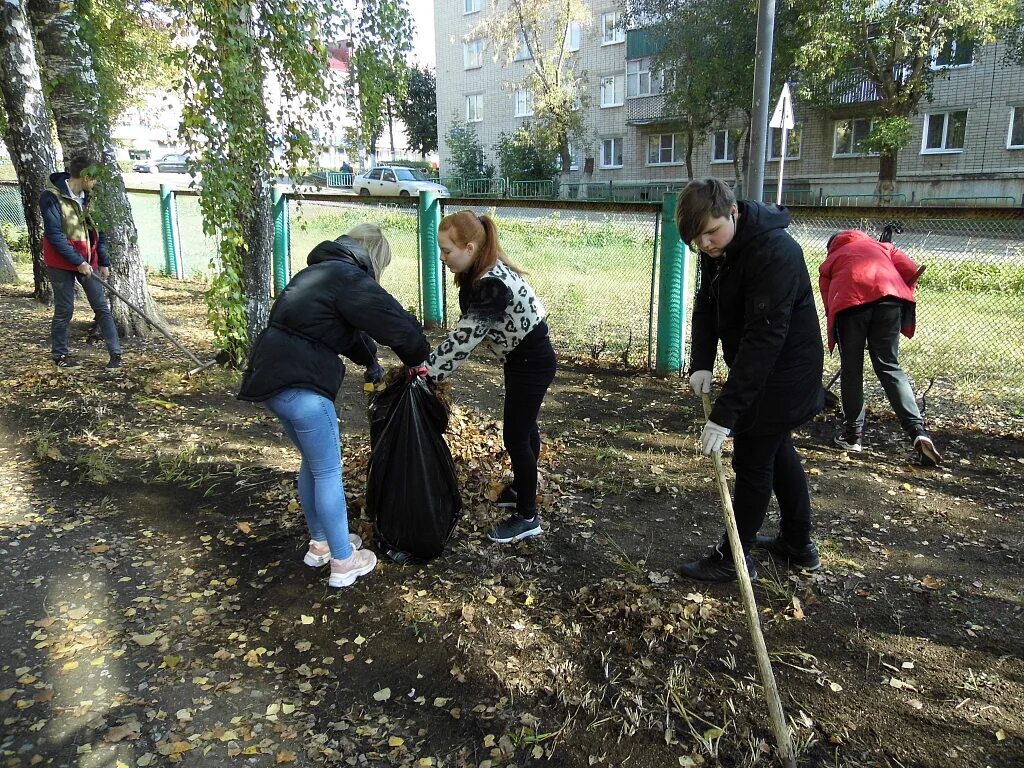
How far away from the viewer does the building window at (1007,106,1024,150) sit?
68.6 ft

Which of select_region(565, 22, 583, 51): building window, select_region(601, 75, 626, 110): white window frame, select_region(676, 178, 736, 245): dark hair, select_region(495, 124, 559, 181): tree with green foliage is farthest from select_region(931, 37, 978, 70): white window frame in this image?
select_region(676, 178, 736, 245): dark hair

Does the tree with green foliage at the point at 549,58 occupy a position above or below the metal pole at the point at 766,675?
above

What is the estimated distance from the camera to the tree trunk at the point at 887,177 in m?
21.8

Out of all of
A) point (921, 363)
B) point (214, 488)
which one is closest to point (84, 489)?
point (214, 488)

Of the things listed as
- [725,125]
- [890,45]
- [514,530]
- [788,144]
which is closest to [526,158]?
[725,125]

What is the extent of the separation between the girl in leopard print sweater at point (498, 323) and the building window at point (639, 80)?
2898 centimetres

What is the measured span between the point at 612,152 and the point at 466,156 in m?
6.60

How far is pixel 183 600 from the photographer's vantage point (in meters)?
2.88

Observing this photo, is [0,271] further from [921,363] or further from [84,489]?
[921,363]

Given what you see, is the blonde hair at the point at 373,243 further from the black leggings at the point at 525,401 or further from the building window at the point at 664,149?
the building window at the point at 664,149

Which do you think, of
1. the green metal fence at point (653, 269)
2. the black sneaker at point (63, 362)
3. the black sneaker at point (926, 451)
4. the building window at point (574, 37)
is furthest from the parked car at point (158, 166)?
the black sneaker at point (926, 451)

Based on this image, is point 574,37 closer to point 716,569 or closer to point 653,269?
point 653,269

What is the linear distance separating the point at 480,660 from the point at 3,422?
406cm

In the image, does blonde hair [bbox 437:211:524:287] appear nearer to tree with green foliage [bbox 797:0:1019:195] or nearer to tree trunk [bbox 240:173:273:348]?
tree trunk [bbox 240:173:273:348]
